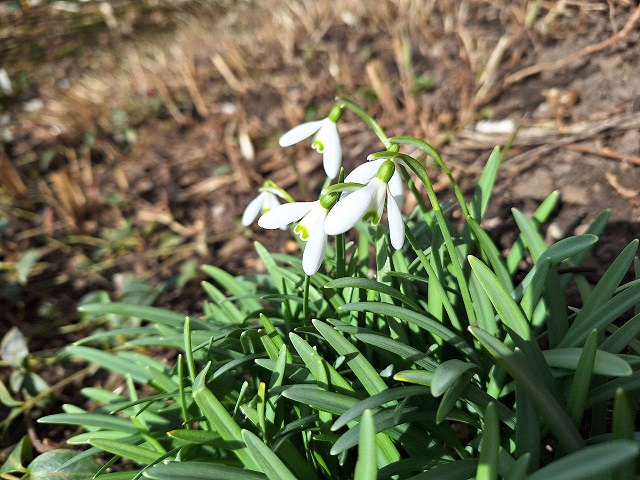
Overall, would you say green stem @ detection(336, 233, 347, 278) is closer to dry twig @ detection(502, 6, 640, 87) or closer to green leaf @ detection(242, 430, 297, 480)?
green leaf @ detection(242, 430, 297, 480)

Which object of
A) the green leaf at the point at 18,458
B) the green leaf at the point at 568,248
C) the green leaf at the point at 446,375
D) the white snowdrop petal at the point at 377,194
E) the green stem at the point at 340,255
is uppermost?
the white snowdrop petal at the point at 377,194

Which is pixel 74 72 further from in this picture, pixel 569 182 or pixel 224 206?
pixel 569 182

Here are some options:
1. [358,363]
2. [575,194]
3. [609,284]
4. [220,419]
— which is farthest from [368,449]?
[575,194]

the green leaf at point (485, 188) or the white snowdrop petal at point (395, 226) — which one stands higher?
the white snowdrop petal at point (395, 226)

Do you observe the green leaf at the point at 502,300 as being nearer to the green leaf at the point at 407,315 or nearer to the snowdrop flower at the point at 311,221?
the green leaf at the point at 407,315

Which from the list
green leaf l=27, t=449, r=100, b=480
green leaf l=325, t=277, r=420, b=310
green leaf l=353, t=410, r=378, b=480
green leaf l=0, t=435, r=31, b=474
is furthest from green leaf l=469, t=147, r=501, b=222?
green leaf l=0, t=435, r=31, b=474

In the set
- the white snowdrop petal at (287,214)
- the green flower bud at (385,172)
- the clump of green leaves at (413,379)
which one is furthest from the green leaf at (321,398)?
the green flower bud at (385,172)

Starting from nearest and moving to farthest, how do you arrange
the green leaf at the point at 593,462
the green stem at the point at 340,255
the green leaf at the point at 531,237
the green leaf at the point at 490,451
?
the green leaf at the point at 593,462
the green leaf at the point at 490,451
the green stem at the point at 340,255
the green leaf at the point at 531,237
